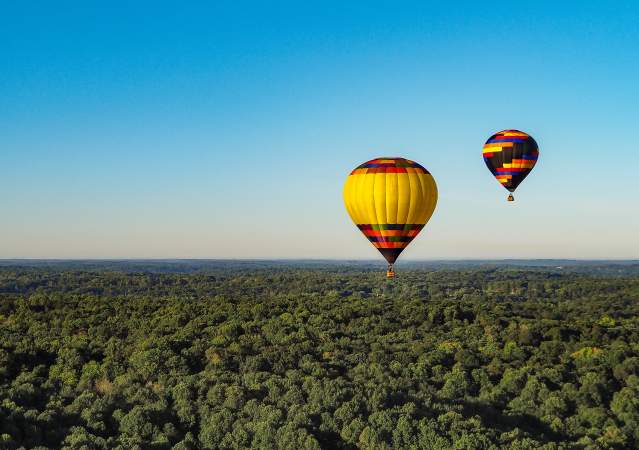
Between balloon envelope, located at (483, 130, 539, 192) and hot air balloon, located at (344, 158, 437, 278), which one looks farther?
balloon envelope, located at (483, 130, 539, 192)

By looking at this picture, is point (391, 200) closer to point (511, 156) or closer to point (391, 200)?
point (391, 200)

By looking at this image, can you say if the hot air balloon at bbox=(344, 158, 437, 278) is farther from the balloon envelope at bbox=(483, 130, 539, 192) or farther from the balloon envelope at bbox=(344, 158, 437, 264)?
the balloon envelope at bbox=(483, 130, 539, 192)

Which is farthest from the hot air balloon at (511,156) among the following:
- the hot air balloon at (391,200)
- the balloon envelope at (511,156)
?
the hot air balloon at (391,200)

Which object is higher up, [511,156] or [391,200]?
[511,156]

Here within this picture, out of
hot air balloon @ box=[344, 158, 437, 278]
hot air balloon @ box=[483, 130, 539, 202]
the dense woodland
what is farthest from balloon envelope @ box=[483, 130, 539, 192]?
the dense woodland

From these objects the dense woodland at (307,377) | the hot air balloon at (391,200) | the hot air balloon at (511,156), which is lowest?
the dense woodland at (307,377)

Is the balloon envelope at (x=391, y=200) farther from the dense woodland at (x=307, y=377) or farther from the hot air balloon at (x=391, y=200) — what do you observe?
the dense woodland at (x=307, y=377)

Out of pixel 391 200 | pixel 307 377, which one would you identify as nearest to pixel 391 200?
pixel 391 200
